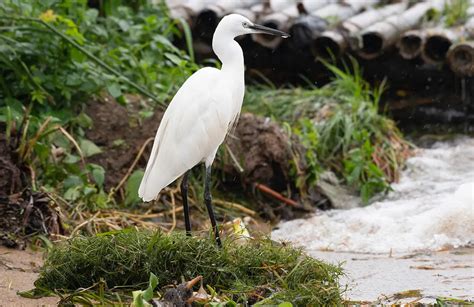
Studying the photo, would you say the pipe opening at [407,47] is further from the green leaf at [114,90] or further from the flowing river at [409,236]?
the green leaf at [114,90]

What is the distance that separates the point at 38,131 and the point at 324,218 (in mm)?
2341

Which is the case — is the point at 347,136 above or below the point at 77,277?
below

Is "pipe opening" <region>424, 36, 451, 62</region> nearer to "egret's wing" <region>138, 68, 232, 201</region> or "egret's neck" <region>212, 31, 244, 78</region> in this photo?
"egret's neck" <region>212, 31, 244, 78</region>

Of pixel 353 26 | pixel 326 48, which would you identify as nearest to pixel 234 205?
pixel 326 48

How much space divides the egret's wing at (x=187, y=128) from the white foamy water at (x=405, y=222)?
4.77 ft

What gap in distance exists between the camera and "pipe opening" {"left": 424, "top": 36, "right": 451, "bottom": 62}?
9.06 metres

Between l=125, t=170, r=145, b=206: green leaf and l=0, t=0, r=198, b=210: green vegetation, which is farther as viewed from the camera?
l=125, t=170, r=145, b=206: green leaf

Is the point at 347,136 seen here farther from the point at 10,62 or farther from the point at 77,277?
the point at 77,277

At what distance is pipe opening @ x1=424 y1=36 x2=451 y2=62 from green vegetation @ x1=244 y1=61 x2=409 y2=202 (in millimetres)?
605

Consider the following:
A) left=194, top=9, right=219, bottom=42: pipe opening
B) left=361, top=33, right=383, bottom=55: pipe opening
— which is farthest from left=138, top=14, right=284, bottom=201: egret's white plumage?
left=194, top=9, right=219, bottom=42: pipe opening

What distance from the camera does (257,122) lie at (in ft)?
24.4

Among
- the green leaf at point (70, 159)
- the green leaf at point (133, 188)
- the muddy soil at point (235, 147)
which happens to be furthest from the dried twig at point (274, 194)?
the green leaf at point (70, 159)

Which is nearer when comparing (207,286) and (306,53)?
(207,286)

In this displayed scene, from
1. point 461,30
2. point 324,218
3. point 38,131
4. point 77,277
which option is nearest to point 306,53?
point 461,30
